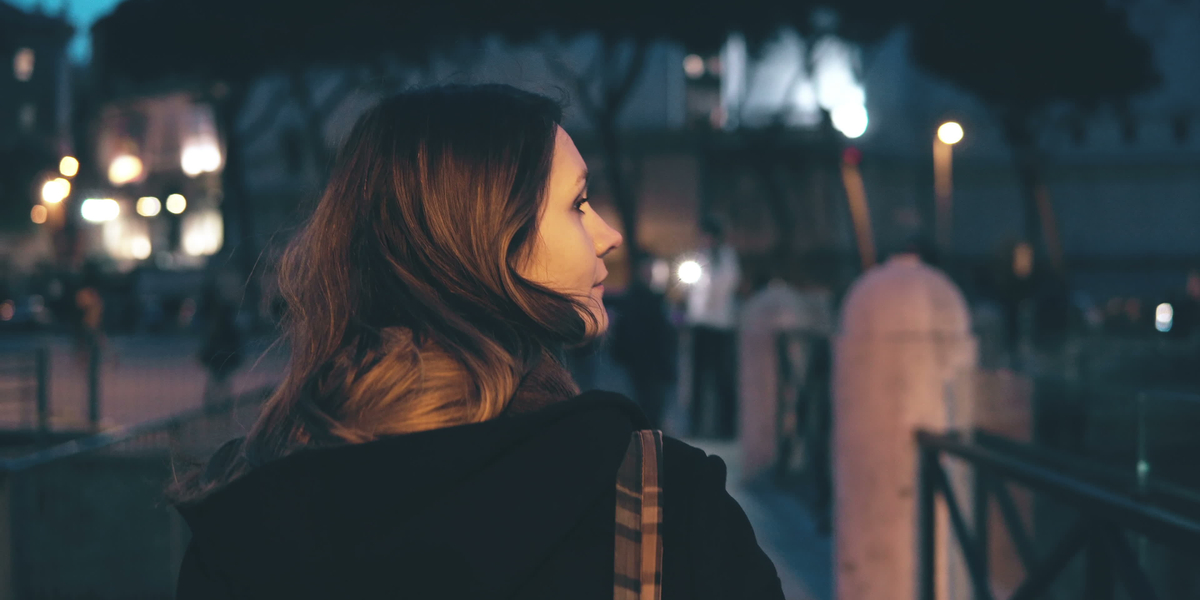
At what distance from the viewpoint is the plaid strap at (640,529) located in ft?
3.56

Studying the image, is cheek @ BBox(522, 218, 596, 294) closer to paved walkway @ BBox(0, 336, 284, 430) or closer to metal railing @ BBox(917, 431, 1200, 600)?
metal railing @ BBox(917, 431, 1200, 600)

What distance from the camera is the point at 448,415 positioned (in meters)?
1.17

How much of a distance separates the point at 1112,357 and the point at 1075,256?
97.1 feet

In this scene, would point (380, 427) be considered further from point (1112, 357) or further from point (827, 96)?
point (827, 96)

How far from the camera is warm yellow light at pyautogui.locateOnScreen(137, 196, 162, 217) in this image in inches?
1662

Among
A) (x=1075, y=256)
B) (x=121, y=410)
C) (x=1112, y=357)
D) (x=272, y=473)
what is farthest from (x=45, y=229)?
(x=272, y=473)

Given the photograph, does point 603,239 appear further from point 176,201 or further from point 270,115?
point 176,201

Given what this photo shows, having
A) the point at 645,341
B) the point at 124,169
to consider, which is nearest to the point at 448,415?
the point at 645,341

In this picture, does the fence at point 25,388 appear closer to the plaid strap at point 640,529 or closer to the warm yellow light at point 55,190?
the plaid strap at point 640,529

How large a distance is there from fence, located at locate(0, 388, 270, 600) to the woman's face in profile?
2.97 metres

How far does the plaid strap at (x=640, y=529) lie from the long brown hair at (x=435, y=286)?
0.61ft

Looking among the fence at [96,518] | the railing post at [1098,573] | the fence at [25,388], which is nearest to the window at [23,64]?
the fence at [25,388]

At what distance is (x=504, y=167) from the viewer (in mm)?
1247

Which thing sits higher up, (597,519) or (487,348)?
(487,348)
